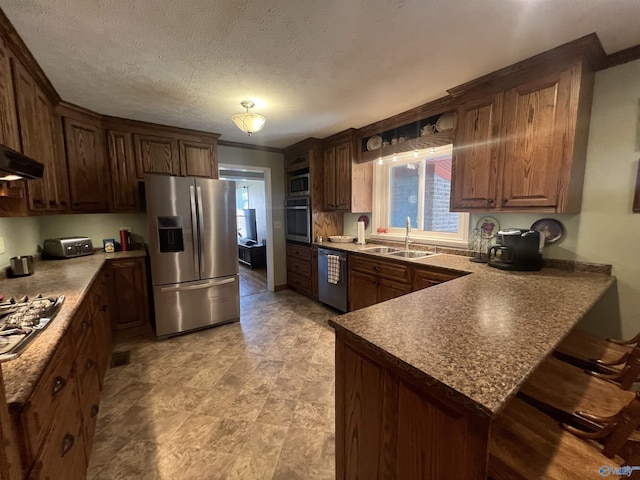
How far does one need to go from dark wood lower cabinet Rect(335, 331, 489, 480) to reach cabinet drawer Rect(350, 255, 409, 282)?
A: 5.31 ft

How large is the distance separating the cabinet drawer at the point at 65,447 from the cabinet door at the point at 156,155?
8.58 feet

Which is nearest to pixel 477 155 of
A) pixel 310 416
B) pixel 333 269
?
pixel 333 269

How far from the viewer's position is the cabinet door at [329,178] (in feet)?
12.6

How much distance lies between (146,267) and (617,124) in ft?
14.0

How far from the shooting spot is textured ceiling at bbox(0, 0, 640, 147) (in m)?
1.38

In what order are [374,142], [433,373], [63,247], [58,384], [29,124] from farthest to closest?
[374,142], [63,247], [29,124], [58,384], [433,373]

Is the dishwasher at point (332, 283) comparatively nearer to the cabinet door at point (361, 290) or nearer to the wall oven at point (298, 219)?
the cabinet door at point (361, 290)

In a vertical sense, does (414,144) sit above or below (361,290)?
above

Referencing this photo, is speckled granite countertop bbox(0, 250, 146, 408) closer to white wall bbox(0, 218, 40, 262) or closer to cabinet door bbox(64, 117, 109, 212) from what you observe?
white wall bbox(0, 218, 40, 262)

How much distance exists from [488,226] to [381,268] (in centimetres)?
107

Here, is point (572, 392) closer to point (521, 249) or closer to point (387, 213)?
point (521, 249)

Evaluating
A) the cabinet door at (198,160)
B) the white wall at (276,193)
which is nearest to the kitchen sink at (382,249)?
the white wall at (276,193)

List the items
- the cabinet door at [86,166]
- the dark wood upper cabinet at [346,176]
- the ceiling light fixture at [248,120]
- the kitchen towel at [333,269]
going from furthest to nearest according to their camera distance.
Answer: the dark wood upper cabinet at [346,176] → the kitchen towel at [333,269] → the cabinet door at [86,166] → the ceiling light fixture at [248,120]

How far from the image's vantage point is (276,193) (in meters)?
4.46
